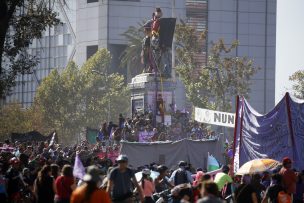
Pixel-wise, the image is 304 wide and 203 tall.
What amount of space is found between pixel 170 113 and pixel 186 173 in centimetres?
2884

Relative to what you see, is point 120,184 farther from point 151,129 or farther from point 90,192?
point 151,129

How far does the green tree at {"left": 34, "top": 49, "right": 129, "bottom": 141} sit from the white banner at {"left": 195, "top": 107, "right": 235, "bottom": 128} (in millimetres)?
47869

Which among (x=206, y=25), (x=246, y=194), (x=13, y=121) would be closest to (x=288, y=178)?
(x=246, y=194)

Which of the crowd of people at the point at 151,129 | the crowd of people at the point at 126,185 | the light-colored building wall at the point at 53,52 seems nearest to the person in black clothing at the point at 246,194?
the crowd of people at the point at 126,185

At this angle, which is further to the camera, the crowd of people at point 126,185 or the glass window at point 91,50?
the glass window at point 91,50

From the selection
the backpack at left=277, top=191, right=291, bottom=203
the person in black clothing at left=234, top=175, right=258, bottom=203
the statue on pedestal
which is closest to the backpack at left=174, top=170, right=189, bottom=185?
the backpack at left=277, top=191, right=291, bottom=203

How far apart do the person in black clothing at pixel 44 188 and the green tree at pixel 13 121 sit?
2549 inches

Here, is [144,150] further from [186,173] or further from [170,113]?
[170,113]

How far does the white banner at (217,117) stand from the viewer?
39309mm

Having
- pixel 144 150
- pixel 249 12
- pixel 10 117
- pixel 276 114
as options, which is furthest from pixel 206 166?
pixel 249 12

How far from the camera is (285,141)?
27.2 metres

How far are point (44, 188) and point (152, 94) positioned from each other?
117 feet

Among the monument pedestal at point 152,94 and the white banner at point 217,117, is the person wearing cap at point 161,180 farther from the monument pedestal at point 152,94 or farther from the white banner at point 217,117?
the monument pedestal at point 152,94

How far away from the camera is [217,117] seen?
40688 millimetres
